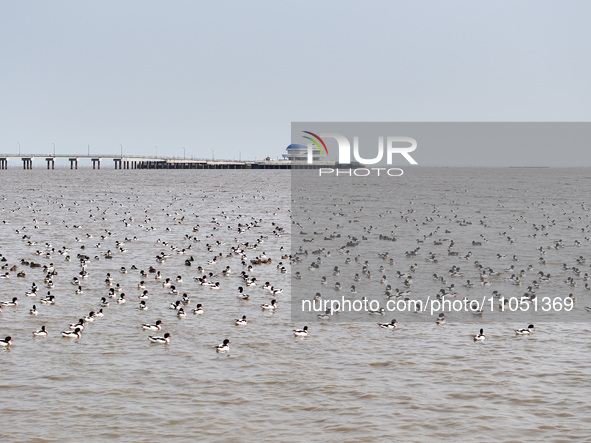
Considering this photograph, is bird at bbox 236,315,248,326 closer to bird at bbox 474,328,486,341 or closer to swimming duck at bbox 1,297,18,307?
bird at bbox 474,328,486,341

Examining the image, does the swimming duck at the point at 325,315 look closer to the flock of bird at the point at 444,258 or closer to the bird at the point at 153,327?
the flock of bird at the point at 444,258

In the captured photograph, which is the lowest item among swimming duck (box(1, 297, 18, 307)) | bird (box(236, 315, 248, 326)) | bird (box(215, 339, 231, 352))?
bird (box(215, 339, 231, 352))

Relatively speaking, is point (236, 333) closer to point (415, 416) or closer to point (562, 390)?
point (415, 416)

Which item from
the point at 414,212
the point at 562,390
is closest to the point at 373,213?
the point at 414,212

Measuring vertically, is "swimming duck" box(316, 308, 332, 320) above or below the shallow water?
above

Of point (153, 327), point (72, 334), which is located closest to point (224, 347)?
point (153, 327)

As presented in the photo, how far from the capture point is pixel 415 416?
1631 centimetres

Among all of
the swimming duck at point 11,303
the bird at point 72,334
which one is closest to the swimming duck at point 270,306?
the bird at point 72,334

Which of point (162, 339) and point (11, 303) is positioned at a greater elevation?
point (11, 303)

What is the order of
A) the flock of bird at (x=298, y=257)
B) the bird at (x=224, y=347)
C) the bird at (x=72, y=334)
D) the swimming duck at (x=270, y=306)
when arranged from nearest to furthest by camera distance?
the bird at (x=224, y=347), the bird at (x=72, y=334), the swimming duck at (x=270, y=306), the flock of bird at (x=298, y=257)

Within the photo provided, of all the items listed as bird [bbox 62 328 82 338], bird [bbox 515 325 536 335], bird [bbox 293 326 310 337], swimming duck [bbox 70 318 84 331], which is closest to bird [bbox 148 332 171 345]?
bird [bbox 62 328 82 338]

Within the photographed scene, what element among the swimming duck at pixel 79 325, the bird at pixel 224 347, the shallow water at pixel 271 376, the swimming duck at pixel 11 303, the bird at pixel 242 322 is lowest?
the shallow water at pixel 271 376

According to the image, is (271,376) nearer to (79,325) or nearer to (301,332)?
(301,332)

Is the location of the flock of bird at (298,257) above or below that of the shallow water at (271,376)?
above
